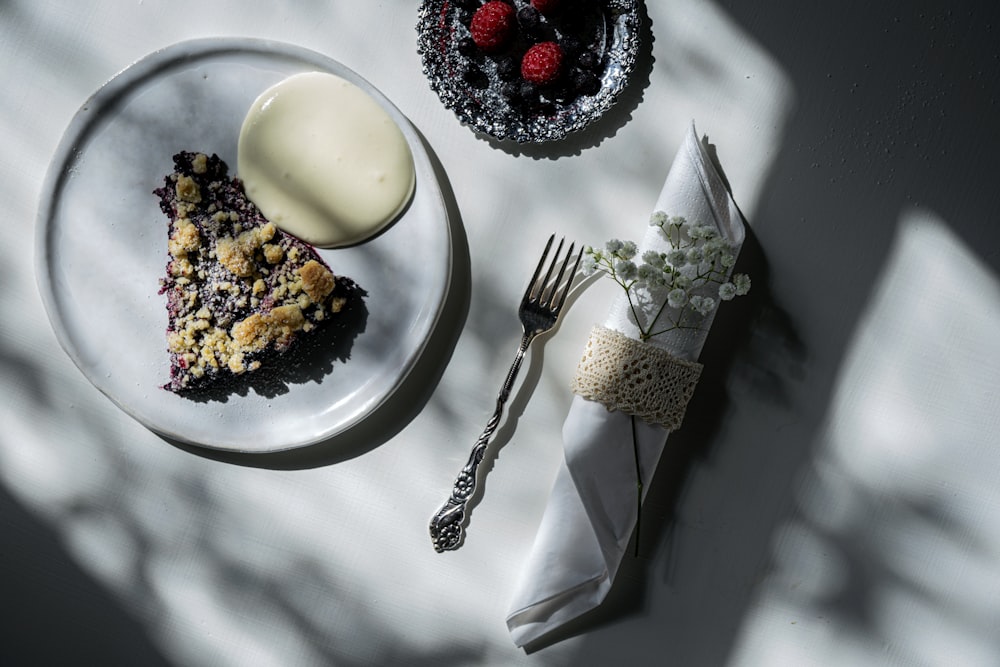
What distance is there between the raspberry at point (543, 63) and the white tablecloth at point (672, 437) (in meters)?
0.11

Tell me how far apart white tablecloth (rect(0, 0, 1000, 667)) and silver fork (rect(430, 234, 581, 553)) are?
0.09 feet

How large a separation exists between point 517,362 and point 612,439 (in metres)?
0.18

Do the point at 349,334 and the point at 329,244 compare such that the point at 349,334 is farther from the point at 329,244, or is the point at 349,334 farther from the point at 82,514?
the point at 82,514

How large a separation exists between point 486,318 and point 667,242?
0.30 metres

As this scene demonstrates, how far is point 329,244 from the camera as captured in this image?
1.09 m

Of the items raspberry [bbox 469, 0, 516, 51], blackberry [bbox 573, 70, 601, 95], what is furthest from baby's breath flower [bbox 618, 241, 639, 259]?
raspberry [bbox 469, 0, 516, 51]

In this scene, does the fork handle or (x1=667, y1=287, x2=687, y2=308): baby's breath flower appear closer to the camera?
(x1=667, y1=287, x2=687, y2=308): baby's breath flower

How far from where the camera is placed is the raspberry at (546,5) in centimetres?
106

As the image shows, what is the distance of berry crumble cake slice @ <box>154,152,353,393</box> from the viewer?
1.05m

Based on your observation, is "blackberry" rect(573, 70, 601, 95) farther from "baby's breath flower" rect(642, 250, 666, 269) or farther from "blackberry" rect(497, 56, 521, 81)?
"baby's breath flower" rect(642, 250, 666, 269)

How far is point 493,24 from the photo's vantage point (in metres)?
1.05

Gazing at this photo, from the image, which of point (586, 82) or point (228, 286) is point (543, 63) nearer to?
point (586, 82)

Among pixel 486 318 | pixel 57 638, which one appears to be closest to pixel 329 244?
pixel 486 318

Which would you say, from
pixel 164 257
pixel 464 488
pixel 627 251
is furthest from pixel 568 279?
pixel 164 257
